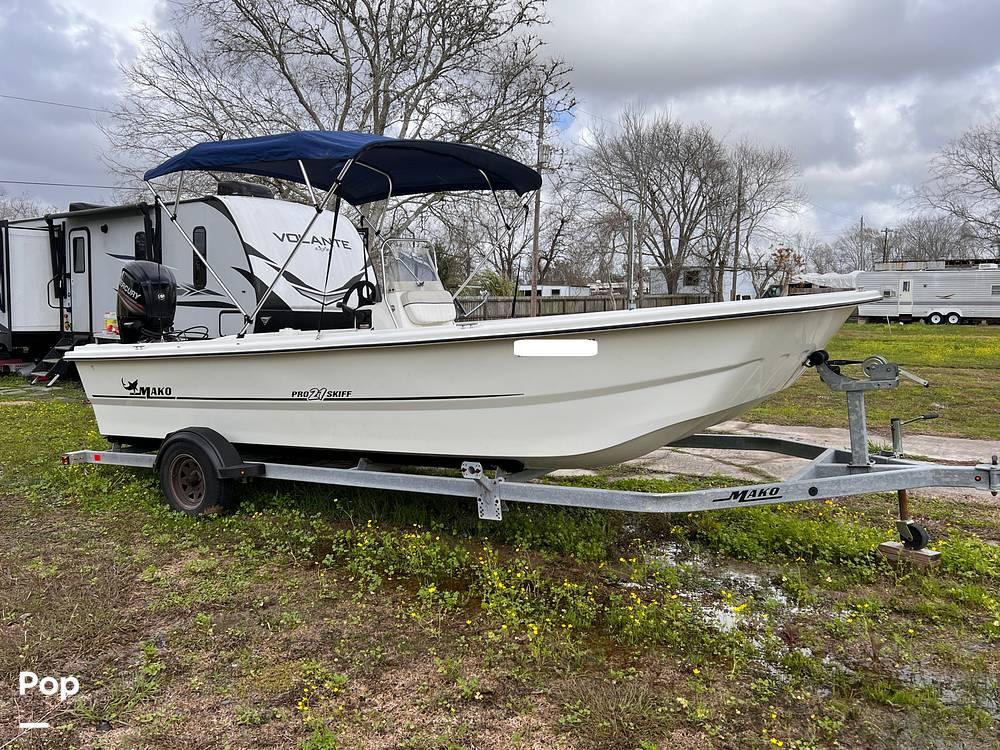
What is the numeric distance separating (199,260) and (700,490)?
287 inches

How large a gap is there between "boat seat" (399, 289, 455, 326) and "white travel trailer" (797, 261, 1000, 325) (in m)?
31.1

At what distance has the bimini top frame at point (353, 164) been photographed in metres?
4.13

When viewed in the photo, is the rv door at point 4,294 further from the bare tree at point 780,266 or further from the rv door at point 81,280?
the bare tree at point 780,266

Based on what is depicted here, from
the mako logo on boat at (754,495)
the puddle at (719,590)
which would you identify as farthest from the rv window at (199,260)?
the mako logo on boat at (754,495)

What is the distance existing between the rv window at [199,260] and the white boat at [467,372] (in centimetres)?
434

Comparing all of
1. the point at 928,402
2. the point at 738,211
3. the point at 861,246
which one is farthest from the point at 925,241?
the point at 928,402

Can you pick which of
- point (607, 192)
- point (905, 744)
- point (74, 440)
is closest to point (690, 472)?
point (905, 744)

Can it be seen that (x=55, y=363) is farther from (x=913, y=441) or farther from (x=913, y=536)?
(x=913, y=536)

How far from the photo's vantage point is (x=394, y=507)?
4.82 metres

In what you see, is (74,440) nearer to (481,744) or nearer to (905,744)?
(481,744)

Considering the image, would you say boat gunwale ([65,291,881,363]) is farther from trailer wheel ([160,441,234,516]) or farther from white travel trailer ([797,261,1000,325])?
white travel trailer ([797,261,1000,325])

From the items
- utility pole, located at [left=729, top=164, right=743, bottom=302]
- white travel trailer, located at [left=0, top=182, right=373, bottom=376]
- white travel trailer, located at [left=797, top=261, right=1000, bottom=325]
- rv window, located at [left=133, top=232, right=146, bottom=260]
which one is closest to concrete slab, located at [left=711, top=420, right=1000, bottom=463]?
white travel trailer, located at [left=0, top=182, right=373, bottom=376]

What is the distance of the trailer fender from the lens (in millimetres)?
4535

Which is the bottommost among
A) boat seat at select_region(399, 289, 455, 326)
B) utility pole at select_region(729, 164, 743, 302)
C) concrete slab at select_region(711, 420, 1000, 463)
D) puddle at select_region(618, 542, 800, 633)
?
puddle at select_region(618, 542, 800, 633)
